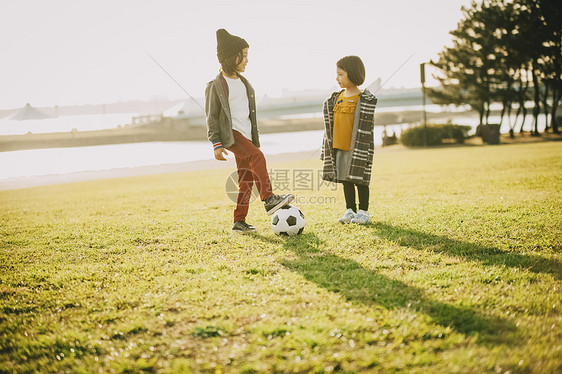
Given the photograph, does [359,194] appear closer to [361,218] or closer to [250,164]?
[361,218]

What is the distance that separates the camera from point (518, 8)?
112ft

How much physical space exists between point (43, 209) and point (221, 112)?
615 cm

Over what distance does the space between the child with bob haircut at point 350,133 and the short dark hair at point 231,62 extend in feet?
4.14

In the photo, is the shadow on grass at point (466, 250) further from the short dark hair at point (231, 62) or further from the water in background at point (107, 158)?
the water in background at point (107, 158)

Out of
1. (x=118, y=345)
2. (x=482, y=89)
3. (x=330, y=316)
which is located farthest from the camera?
(x=482, y=89)

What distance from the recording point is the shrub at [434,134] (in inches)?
1101

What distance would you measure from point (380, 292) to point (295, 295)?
64cm

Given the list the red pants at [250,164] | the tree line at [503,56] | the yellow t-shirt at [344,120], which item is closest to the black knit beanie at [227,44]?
the red pants at [250,164]

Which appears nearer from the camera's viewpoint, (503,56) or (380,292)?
(380,292)

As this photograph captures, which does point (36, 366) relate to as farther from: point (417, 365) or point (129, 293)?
point (417, 365)

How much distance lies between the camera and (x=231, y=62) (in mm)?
4844

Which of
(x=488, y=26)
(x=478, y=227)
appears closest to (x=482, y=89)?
(x=488, y=26)

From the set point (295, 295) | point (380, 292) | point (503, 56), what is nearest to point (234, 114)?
point (295, 295)

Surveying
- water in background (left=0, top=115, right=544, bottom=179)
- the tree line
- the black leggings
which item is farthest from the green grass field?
the tree line
